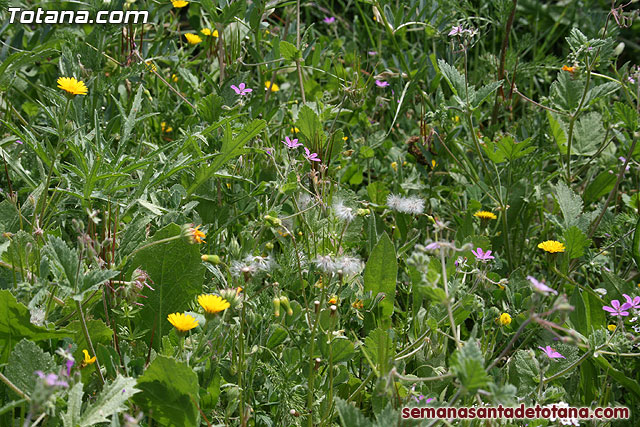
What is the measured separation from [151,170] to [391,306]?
84 centimetres

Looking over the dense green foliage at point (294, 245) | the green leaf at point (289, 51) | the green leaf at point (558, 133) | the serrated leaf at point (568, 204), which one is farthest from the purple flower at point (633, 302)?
the green leaf at point (289, 51)

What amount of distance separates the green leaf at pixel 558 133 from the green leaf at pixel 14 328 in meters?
1.97

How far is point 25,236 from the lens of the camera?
1.88m

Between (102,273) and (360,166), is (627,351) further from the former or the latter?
(102,273)

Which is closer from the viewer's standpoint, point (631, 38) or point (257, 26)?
point (257, 26)

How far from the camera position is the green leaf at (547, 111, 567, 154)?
276 centimetres

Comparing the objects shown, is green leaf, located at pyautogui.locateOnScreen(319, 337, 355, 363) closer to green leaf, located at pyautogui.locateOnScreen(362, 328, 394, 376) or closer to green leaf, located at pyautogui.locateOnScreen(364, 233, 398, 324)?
green leaf, located at pyautogui.locateOnScreen(362, 328, 394, 376)

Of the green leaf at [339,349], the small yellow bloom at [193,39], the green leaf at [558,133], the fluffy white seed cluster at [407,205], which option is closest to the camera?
the green leaf at [339,349]

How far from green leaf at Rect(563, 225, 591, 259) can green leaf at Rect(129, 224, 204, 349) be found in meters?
1.22

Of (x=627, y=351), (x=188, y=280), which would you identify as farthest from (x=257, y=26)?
(x=627, y=351)

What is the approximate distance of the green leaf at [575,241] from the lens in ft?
7.64

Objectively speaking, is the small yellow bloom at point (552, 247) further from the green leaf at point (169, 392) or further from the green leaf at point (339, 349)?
the green leaf at point (169, 392)

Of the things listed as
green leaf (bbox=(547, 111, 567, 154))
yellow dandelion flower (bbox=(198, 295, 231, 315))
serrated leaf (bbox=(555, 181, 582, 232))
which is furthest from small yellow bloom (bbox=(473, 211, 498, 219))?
yellow dandelion flower (bbox=(198, 295, 231, 315))

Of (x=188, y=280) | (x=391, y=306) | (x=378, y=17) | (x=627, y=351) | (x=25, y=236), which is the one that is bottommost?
(x=627, y=351)
